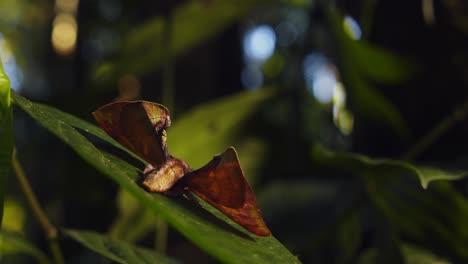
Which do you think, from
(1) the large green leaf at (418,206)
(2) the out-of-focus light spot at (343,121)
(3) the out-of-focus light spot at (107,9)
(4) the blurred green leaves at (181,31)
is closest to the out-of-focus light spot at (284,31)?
(3) the out-of-focus light spot at (107,9)

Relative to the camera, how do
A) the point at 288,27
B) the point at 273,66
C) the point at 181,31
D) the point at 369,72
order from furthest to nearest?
the point at 288,27 < the point at 273,66 < the point at 181,31 < the point at 369,72

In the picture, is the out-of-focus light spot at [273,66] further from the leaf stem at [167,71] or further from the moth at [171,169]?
the moth at [171,169]

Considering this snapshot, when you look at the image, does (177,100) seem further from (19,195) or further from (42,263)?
(42,263)

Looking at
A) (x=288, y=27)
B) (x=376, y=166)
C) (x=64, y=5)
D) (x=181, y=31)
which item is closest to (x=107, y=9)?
(x=64, y=5)

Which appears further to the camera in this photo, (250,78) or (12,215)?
→ (250,78)

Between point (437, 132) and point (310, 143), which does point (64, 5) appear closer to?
point (310, 143)

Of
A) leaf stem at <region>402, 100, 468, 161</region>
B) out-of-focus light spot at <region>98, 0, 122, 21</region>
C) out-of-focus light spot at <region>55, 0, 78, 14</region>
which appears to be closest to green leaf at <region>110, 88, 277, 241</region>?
leaf stem at <region>402, 100, 468, 161</region>

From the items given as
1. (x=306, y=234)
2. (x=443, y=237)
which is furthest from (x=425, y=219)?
(x=306, y=234)

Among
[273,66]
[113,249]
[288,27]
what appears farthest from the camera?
[288,27]
